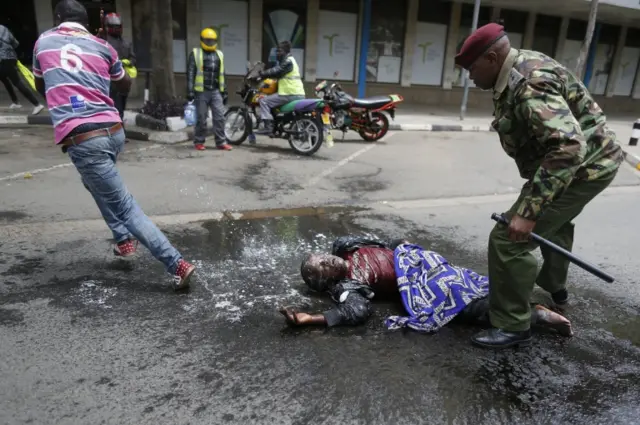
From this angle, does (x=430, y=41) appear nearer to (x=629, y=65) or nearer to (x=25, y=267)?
(x=629, y=65)

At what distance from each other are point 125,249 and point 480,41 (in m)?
3.05

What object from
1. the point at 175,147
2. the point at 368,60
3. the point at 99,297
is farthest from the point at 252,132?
the point at 368,60

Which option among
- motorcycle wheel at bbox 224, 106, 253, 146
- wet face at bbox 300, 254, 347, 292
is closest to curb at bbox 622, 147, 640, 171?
motorcycle wheel at bbox 224, 106, 253, 146

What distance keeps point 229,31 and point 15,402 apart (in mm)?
14668

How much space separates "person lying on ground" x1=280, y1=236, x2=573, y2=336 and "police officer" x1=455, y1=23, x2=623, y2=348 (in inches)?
8.2

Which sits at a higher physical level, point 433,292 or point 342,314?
point 433,292

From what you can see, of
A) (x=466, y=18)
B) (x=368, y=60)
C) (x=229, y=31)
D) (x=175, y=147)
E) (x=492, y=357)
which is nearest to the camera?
(x=492, y=357)

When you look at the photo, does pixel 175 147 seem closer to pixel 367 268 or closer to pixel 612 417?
pixel 367 268

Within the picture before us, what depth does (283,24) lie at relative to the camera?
52.1ft

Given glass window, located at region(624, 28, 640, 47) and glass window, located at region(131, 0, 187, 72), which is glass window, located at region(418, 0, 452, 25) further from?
glass window, located at region(624, 28, 640, 47)

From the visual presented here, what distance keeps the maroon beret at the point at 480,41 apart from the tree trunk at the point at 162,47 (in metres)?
8.59

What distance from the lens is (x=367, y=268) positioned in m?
3.36

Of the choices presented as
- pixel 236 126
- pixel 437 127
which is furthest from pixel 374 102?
pixel 437 127

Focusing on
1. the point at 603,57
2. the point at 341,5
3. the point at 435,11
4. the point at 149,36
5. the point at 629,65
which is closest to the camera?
the point at 149,36
